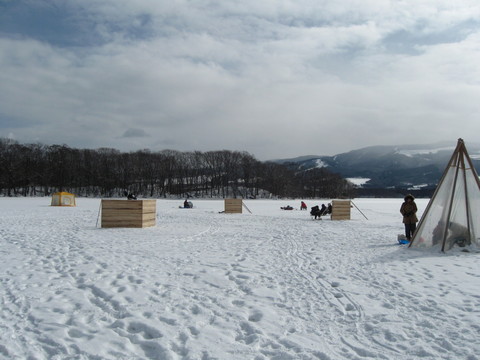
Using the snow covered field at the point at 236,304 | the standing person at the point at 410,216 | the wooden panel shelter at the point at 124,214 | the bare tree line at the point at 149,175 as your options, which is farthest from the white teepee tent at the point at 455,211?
the bare tree line at the point at 149,175

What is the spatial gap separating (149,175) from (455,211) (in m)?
85.2

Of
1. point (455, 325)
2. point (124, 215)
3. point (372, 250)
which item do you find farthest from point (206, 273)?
point (124, 215)

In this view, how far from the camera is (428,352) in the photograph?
379 centimetres

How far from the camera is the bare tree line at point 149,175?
79.4m

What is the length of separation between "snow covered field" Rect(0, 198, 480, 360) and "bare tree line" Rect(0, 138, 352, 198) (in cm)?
5827

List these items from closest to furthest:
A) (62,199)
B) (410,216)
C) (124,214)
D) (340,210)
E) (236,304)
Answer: (236,304)
(410,216)
(124,214)
(340,210)
(62,199)

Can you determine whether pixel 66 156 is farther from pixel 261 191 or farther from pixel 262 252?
pixel 262 252

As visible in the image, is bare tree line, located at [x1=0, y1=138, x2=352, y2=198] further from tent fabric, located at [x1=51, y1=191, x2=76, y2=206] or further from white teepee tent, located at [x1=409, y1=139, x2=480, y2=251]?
white teepee tent, located at [x1=409, y1=139, x2=480, y2=251]

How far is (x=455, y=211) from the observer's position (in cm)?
1020

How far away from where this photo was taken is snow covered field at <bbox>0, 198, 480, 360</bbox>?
3.90m

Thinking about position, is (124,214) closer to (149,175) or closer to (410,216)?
(410,216)

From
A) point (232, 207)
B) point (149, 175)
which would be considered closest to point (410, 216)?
point (232, 207)

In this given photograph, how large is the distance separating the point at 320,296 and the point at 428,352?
2.00 m

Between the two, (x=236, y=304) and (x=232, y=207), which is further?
(x=232, y=207)
